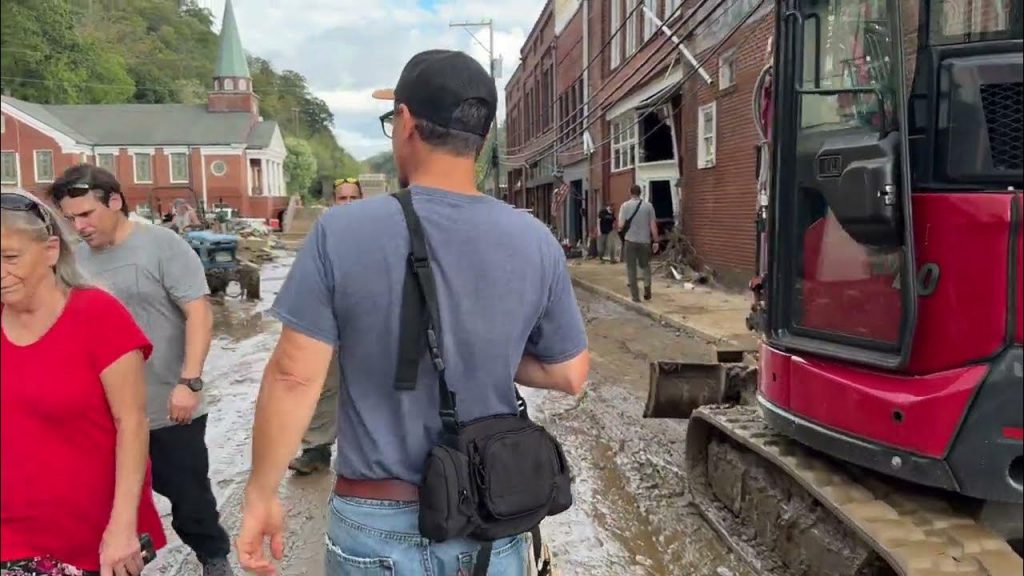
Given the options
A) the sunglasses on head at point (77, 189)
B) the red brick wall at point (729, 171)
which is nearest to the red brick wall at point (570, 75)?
the red brick wall at point (729, 171)

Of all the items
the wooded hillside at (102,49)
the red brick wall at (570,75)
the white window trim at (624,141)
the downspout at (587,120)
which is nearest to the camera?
Answer: the wooded hillside at (102,49)

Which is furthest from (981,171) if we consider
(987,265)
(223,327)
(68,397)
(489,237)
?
(223,327)

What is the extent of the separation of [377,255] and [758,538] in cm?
312

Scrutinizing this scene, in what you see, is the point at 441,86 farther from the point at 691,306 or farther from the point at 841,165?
the point at 691,306

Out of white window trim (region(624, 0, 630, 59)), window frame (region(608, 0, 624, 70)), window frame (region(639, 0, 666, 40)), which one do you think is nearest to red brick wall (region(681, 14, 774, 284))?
window frame (region(639, 0, 666, 40))

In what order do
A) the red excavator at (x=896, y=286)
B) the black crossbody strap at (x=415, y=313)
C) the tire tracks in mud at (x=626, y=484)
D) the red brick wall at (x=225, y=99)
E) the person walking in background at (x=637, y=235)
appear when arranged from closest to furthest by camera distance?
the black crossbody strap at (x=415, y=313) < the red excavator at (x=896, y=286) < the tire tracks in mud at (x=626, y=484) < the red brick wall at (x=225, y=99) < the person walking in background at (x=637, y=235)

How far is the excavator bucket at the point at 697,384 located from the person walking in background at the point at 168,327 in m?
3.00

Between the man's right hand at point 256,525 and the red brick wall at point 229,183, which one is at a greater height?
the red brick wall at point 229,183

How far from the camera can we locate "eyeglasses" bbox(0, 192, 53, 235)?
5.44 feet

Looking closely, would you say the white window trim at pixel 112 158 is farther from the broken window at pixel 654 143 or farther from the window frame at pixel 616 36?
the window frame at pixel 616 36

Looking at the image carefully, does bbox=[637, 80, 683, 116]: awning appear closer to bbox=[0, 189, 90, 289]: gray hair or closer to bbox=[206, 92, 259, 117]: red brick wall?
bbox=[206, 92, 259, 117]: red brick wall

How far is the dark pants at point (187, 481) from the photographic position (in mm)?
3354

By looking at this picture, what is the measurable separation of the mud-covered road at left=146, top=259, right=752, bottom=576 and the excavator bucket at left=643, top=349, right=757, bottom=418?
1.67 ft

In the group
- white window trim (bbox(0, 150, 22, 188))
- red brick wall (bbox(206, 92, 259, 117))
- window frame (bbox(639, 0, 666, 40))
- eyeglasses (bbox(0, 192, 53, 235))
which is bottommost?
eyeglasses (bbox(0, 192, 53, 235))
